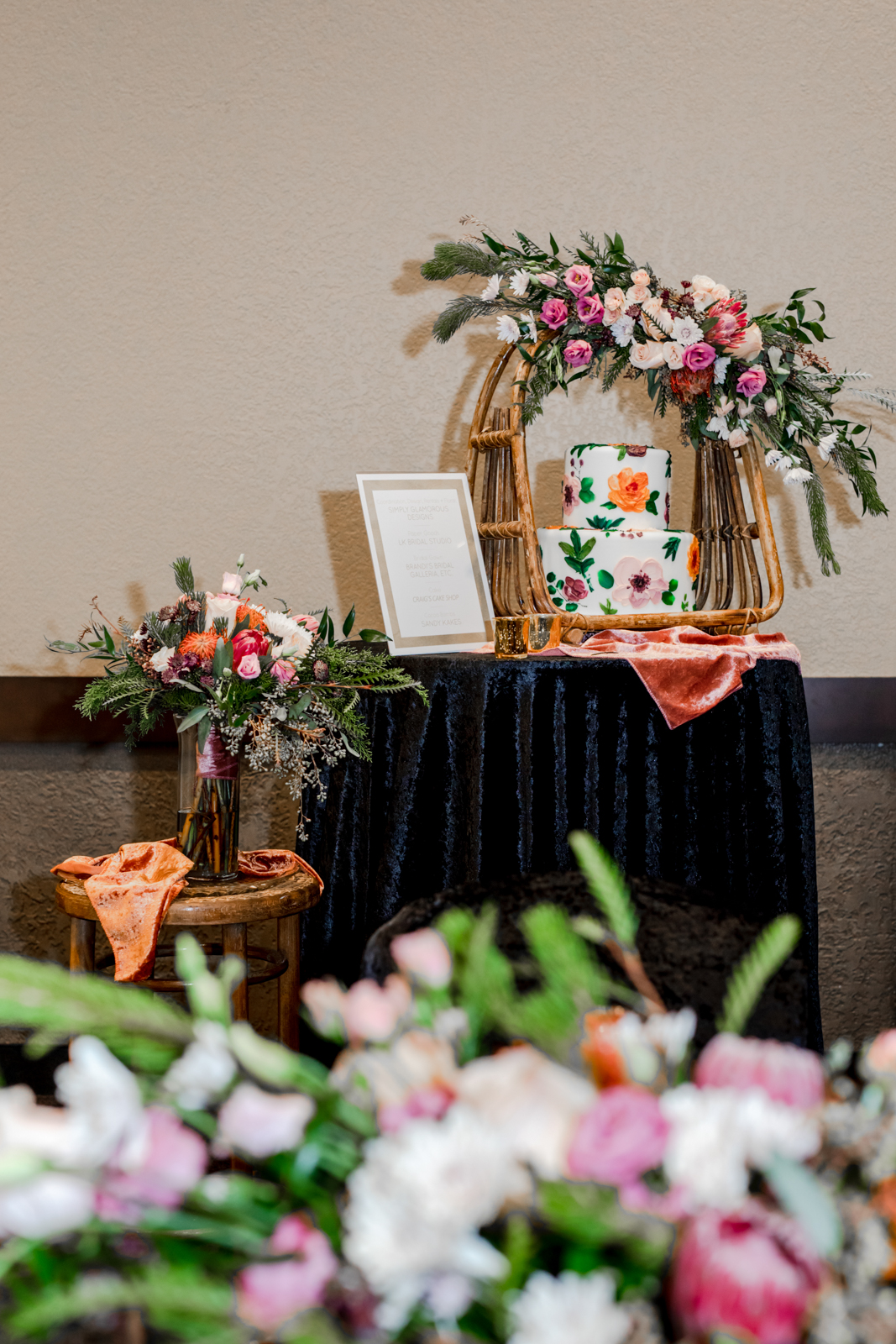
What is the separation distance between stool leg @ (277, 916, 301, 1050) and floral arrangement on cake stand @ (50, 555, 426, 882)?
0.13 m

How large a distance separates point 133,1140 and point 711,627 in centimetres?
162

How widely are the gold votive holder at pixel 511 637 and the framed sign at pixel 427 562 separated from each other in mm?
135

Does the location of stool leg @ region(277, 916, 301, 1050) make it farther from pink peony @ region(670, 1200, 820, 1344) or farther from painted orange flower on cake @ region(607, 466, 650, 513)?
pink peony @ region(670, 1200, 820, 1344)

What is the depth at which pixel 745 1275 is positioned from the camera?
0.28 m

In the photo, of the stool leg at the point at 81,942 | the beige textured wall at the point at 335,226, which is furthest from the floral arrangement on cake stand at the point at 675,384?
the stool leg at the point at 81,942

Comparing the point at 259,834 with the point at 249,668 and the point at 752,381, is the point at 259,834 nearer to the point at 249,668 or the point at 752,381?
the point at 249,668

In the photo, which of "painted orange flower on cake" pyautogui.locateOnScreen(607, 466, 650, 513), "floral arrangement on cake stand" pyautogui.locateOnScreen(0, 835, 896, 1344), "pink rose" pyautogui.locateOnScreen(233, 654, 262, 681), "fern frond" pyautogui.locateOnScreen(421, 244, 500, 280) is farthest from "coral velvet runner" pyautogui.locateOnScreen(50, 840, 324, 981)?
"floral arrangement on cake stand" pyautogui.locateOnScreen(0, 835, 896, 1344)

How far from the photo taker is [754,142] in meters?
2.43

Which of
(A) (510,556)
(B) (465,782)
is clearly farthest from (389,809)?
(A) (510,556)

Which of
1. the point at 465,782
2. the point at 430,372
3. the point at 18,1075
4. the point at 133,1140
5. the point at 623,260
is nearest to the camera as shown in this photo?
the point at 133,1140

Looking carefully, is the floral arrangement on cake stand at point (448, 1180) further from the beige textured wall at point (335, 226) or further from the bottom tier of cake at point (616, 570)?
the beige textured wall at point (335, 226)

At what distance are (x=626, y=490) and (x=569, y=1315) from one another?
1.57 metres

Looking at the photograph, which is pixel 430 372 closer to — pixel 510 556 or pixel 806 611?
pixel 510 556

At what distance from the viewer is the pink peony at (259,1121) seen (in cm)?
29
